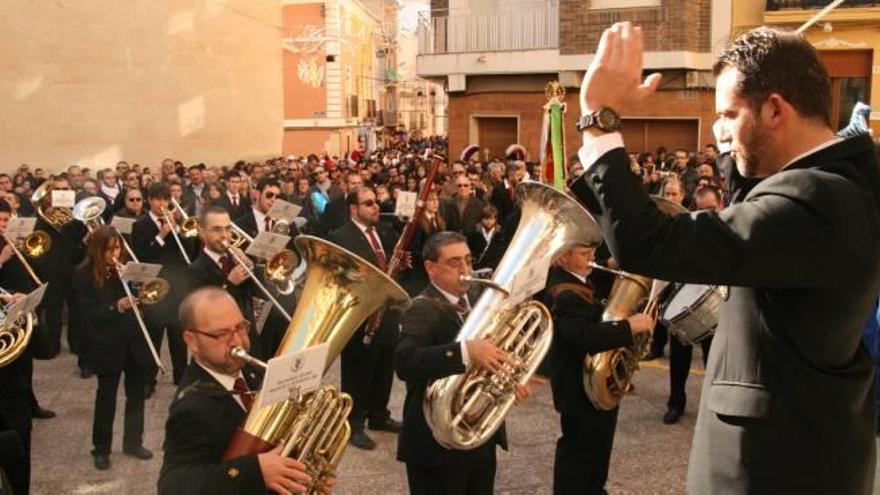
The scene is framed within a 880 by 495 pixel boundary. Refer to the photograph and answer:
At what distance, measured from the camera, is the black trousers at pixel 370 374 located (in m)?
7.40

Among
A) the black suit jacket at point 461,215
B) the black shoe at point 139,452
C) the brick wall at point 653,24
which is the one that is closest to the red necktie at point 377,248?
the black suit jacket at point 461,215

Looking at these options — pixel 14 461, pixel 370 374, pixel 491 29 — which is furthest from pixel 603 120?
pixel 491 29

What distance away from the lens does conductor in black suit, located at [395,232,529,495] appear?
3883mm

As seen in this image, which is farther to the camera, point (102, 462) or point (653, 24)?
point (653, 24)

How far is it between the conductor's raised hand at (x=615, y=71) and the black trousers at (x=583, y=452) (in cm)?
328

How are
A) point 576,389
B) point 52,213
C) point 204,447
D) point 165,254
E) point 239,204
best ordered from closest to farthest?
point 204,447
point 576,389
point 165,254
point 52,213
point 239,204

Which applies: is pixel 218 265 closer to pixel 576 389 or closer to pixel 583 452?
pixel 576 389

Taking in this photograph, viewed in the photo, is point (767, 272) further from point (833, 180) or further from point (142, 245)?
point (142, 245)

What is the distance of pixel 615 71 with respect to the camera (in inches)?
80.2

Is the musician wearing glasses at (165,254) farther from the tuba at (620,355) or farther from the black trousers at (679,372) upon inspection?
the black trousers at (679,372)

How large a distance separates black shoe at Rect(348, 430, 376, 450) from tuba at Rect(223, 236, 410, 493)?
308 centimetres

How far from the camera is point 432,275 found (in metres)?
4.62

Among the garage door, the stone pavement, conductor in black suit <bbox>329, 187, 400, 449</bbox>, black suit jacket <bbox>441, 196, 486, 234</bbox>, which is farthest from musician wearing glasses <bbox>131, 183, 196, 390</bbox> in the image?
the garage door

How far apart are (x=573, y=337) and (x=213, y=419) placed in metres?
2.30
